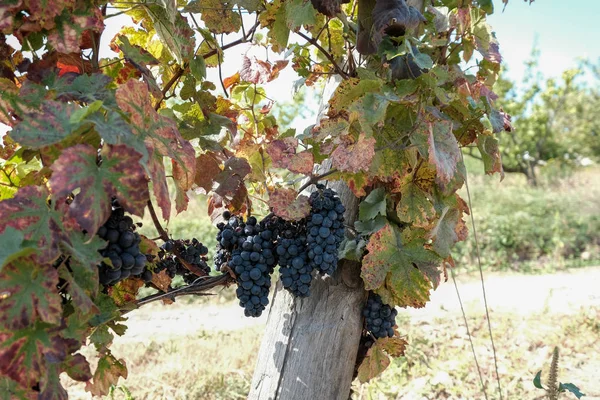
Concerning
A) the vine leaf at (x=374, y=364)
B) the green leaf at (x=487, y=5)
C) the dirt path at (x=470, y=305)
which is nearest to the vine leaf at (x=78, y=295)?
the vine leaf at (x=374, y=364)

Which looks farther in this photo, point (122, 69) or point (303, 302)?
point (303, 302)

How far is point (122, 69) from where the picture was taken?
4.15 ft

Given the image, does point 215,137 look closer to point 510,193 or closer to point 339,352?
point 339,352

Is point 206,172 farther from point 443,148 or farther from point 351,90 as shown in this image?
point 443,148

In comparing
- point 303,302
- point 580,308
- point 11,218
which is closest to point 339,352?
point 303,302

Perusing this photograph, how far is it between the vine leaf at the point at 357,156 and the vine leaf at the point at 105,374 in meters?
0.72

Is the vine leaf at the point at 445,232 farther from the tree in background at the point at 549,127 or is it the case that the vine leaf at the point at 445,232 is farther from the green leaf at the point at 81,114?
the tree in background at the point at 549,127

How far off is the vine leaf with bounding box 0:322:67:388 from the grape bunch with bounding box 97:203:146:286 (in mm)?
143

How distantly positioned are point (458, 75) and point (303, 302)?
0.74 m

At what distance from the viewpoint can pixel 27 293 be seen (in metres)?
0.78

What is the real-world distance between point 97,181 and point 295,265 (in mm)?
626

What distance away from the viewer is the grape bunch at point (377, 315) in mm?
1475

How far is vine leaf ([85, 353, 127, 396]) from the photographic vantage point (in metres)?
1.32

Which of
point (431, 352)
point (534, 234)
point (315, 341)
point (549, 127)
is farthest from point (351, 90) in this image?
point (549, 127)
